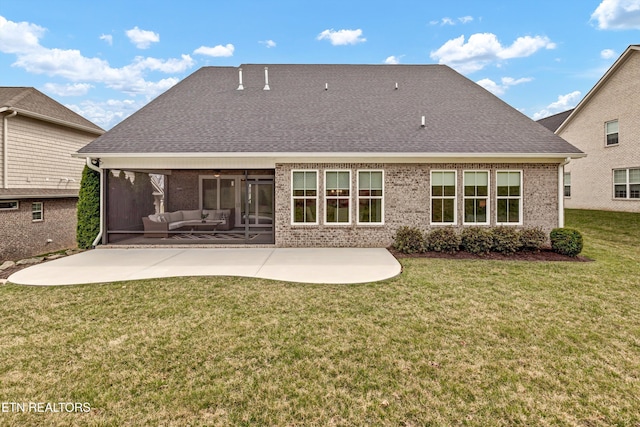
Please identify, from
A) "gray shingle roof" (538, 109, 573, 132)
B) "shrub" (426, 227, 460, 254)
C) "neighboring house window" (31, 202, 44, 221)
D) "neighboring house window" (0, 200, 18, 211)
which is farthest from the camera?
"gray shingle roof" (538, 109, 573, 132)

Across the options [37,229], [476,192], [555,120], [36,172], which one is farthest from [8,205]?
[555,120]

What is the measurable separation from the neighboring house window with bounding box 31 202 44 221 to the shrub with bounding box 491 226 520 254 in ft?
63.8

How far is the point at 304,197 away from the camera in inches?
430

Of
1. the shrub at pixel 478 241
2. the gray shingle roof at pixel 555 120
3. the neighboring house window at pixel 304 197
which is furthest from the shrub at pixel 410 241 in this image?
the gray shingle roof at pixel 555 120

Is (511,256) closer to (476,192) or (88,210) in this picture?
(476,192)

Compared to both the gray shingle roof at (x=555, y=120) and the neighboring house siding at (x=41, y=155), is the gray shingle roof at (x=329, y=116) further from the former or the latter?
the gray shingle roof at (x=555, y=120)

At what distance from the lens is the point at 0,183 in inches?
532

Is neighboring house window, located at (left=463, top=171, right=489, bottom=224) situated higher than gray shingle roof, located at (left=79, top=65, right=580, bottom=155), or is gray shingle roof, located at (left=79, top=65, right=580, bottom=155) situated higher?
Result: gray shingle roof, located at (left=79, top=65, right=580, bottom=155)

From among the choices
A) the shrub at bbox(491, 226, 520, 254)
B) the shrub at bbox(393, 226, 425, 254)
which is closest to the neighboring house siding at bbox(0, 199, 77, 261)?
the shrub at bbox(393, 226, 425, 254)

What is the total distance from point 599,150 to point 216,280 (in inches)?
940

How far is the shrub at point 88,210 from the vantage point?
10.9 m

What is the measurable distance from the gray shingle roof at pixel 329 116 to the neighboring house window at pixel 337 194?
36.9 inches

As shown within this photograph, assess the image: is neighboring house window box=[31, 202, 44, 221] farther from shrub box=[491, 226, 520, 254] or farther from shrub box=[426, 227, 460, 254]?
shrub box=[491, 226, 520, 254]

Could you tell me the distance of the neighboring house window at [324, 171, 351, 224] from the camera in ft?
35.7
